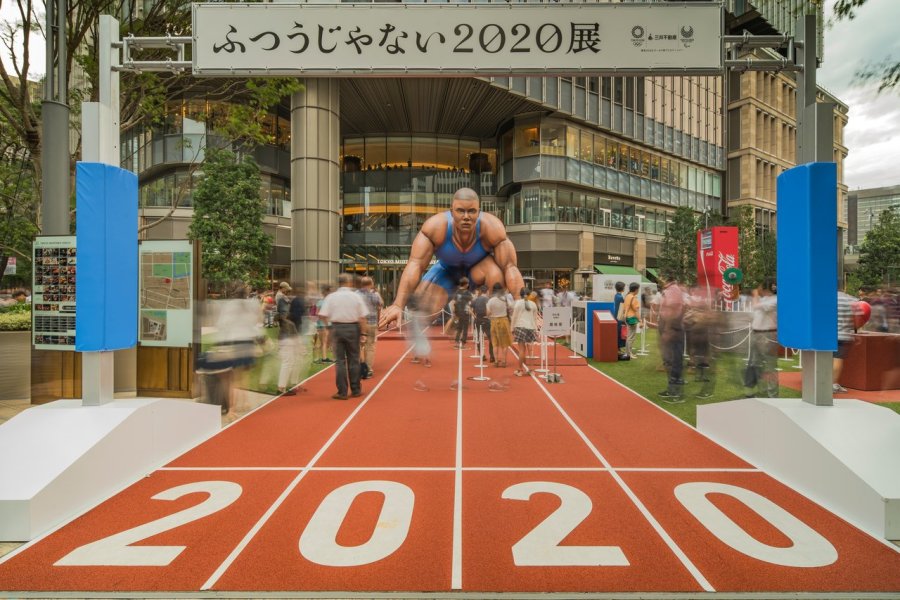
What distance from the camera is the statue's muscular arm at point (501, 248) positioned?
47.1 ft

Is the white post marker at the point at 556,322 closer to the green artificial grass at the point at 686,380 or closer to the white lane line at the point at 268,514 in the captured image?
the green artificial grass at the point at 686,380

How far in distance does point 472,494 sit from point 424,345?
778cm

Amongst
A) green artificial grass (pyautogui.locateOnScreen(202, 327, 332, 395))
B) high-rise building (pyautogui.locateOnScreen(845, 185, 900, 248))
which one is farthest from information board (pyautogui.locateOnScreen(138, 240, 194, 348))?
high-rise building (pyautogui.locateOnScreen(845, 185, 900, 248))

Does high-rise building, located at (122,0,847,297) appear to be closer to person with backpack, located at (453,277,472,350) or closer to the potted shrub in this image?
person with backpack, located at (453,277,472,350)

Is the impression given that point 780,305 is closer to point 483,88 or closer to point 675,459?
point 675,459

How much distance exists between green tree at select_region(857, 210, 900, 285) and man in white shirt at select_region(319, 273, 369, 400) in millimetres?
41623

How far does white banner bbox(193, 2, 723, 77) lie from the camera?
5.81 meters

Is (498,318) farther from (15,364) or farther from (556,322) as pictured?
(15,364)

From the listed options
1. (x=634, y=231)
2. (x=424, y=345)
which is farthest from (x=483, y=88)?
(x=424, y=345)

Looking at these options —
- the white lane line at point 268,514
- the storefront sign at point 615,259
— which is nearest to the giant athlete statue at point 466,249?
the white lane line at point 268,514

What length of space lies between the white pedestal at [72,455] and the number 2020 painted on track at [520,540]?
0.55m

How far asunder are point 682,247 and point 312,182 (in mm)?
26687

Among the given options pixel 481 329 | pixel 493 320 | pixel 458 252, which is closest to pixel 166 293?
pixel 493 320

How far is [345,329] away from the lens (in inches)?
361
